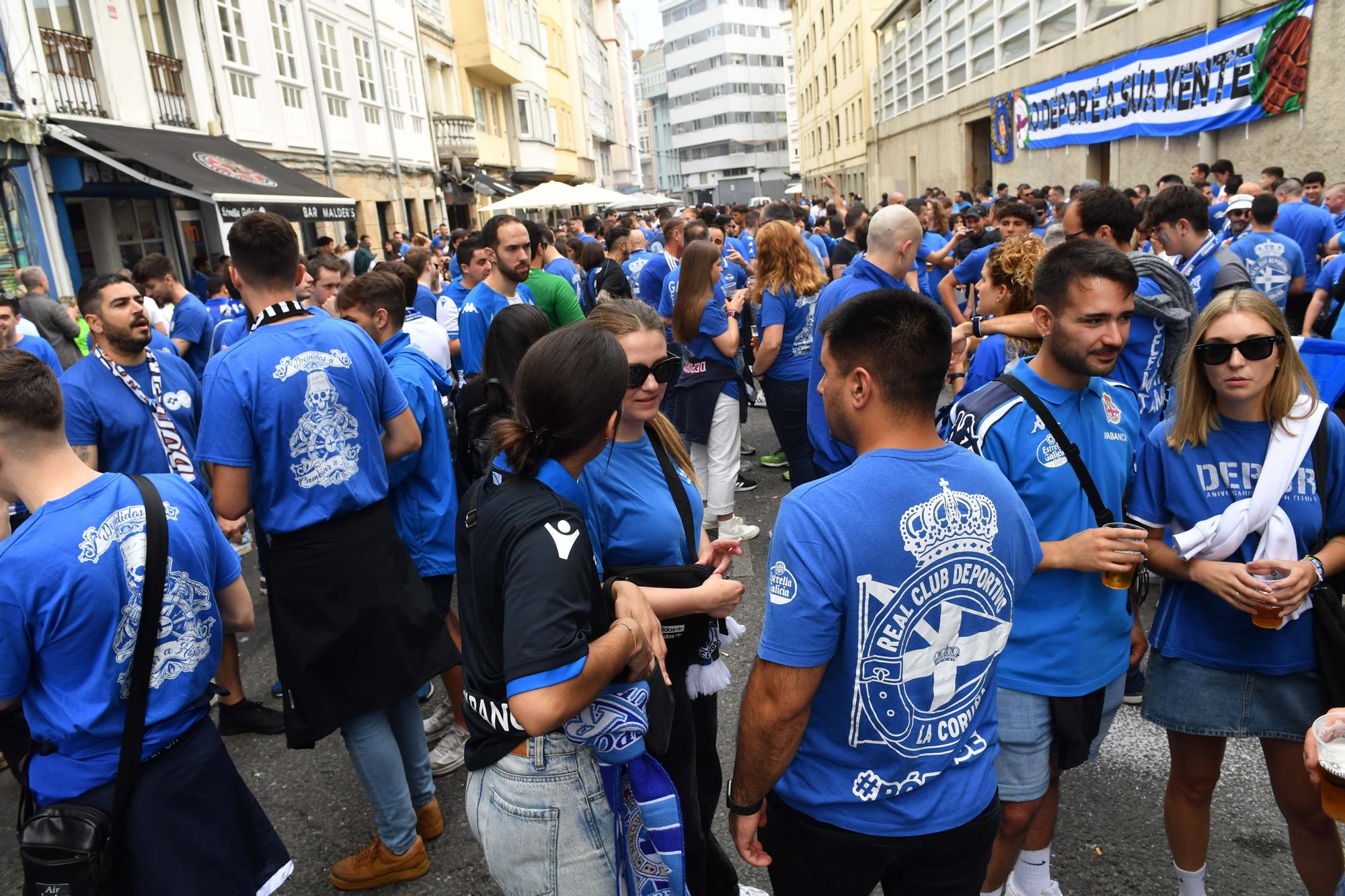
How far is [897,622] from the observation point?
5.66 feet

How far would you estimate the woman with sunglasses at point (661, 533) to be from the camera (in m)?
2.17

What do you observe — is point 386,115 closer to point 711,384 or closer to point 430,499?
point 711,384

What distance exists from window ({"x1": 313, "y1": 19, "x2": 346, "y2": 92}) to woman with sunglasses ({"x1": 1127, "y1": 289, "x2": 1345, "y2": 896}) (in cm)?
2020

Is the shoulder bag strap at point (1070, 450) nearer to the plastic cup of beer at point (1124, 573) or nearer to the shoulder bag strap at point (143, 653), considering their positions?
the plastic cup of beer at point (1124, 573)

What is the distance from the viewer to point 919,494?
1.72m

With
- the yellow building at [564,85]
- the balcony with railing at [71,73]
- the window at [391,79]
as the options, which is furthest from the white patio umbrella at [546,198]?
the yellow building at [564,85]

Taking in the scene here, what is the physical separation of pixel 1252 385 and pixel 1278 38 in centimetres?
1095

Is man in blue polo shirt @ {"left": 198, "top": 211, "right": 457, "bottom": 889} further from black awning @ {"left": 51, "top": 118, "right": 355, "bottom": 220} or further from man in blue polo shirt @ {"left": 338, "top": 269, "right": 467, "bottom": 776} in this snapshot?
black awning @ {"left": 51, "top": 118, "right": 355, "bottom": 220}

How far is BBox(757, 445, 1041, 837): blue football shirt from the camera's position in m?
1.70

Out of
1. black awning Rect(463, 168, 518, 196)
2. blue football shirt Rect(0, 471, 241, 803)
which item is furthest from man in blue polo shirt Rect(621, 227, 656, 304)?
black awning Rect(463, 168, 518, 196)

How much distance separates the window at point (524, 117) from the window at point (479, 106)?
342 centimetres

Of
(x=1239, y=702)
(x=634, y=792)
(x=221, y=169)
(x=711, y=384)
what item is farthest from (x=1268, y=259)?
(x=221, y=169)

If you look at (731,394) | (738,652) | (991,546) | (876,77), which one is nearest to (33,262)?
(731,394)

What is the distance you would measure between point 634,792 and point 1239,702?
175cm
